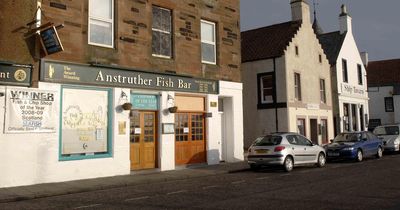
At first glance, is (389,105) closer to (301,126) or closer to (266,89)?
(301,126)

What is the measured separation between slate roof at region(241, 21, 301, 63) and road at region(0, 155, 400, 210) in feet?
44.2

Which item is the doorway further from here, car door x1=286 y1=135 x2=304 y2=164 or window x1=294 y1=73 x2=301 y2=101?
car door x1=286 y1=135 x2=304 y2=164

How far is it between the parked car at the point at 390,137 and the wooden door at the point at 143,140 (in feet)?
50.3

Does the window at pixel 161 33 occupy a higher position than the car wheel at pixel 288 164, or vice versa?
the window at pixel 161 33

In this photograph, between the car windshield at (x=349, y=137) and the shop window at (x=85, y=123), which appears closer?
the shop window at (x=85, y=123)

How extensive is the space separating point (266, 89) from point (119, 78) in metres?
13.3

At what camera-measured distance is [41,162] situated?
45.6 feet

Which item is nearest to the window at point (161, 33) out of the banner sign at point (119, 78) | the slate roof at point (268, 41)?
the banner sign at point (119, 78)

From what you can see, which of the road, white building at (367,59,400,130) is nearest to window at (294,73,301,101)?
the road

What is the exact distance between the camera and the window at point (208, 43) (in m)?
20.4

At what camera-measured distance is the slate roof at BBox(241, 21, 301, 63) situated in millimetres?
27288

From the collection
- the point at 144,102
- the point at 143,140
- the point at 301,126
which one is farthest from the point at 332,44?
the point at 143,140

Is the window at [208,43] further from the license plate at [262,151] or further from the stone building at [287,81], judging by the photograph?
the stone building at [287,81]

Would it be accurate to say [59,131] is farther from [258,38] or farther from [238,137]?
[258,38]
